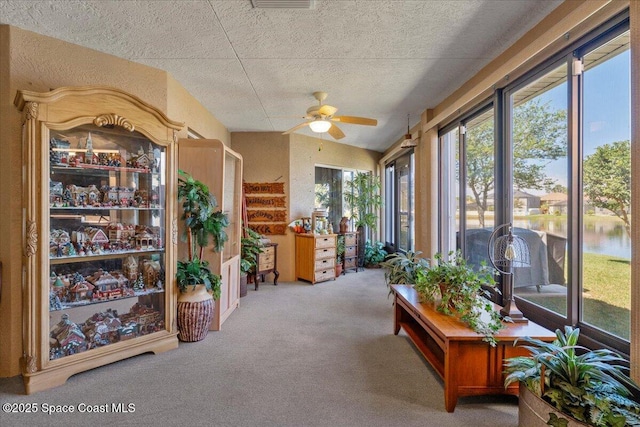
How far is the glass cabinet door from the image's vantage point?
2250mm

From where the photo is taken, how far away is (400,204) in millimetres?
5953

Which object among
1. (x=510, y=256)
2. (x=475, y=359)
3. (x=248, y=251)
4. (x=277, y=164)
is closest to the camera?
(x=475, y=359)

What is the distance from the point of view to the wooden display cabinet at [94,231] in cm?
Answer: 206

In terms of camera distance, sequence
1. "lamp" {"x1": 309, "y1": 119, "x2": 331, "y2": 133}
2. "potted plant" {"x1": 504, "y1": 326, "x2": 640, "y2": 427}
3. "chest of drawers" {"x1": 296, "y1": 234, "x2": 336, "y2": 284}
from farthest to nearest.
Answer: "chest of drawers" {"x1": 296, "y1": 234, "x2": 336, "y2": 284}, "lamp" {"x1": 309, "y1": 119, "x2": 331, "y2": 133}, "potted plant" {"x1": 504, "y1": 326, "x2": 640, "y2": 427}

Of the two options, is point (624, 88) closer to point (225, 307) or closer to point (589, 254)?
point (589, 254)

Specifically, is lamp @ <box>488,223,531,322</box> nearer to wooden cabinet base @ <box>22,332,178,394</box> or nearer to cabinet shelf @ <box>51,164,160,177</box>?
wooden cabinet base @ <box>22,332,178,394</box>

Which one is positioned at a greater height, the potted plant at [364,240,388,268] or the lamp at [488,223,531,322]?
the lamp at [488,223,531,322]

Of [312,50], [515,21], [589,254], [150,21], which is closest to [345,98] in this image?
[312,50]

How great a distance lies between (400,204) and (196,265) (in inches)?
167

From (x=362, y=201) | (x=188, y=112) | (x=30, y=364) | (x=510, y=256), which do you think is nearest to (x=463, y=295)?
(x=510, y=256)

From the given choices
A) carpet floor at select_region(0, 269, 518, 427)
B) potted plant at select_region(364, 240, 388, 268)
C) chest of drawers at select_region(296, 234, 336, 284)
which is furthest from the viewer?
potted plant at select_region(364, 240, 388, 268)

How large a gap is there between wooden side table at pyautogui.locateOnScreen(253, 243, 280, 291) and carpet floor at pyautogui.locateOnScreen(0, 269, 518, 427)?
1547mm

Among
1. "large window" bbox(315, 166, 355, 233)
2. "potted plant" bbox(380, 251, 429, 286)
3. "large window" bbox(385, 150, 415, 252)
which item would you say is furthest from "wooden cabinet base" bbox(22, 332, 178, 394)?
"large window" bbox(385, 150, 415, 252)

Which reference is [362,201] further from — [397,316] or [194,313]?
[194,313]
